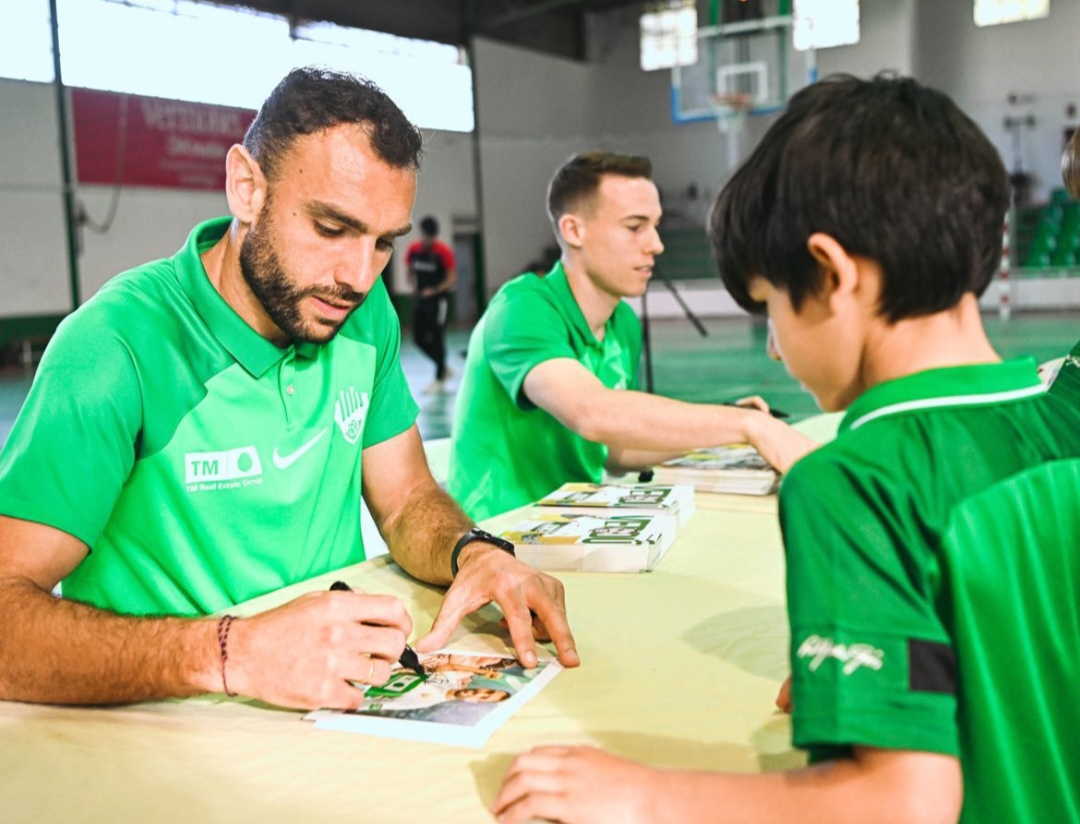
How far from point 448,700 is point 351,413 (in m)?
0.72

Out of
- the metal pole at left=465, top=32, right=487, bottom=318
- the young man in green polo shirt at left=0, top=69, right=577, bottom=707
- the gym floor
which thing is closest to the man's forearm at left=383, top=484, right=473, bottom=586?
the young man in green polo shirt at left=0, top=69, right=577, bottom=707

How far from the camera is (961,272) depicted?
74 cm

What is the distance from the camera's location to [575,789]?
793mm

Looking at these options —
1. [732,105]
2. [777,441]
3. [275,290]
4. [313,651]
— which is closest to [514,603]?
[313,651]

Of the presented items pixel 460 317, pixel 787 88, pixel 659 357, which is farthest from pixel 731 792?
pixel 460 317

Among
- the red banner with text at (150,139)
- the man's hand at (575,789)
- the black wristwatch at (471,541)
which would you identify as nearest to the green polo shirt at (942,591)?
the man's hand at (575,789)

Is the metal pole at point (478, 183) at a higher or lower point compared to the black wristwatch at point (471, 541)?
higher

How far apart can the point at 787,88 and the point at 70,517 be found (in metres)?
15.8

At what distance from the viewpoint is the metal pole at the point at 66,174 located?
480 inches

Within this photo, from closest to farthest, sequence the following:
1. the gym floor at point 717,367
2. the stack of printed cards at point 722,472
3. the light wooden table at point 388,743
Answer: the light wooden table at point 388,743, the stack of printed cards at point 722,472, the gym floor at point 717,367

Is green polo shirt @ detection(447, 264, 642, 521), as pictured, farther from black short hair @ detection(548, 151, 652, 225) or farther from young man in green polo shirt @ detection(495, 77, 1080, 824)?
young man in green polo shirt @ detection(495, 77, 1080, 824)

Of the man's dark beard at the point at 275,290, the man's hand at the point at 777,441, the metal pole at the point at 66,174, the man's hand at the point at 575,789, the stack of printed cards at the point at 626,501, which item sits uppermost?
the metal pole at the point at 66,174

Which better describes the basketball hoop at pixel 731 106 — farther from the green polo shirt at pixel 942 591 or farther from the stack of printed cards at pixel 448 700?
the green polo shirt at pixel 942 591

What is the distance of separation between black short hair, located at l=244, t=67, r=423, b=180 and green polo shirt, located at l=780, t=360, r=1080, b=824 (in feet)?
3.09
